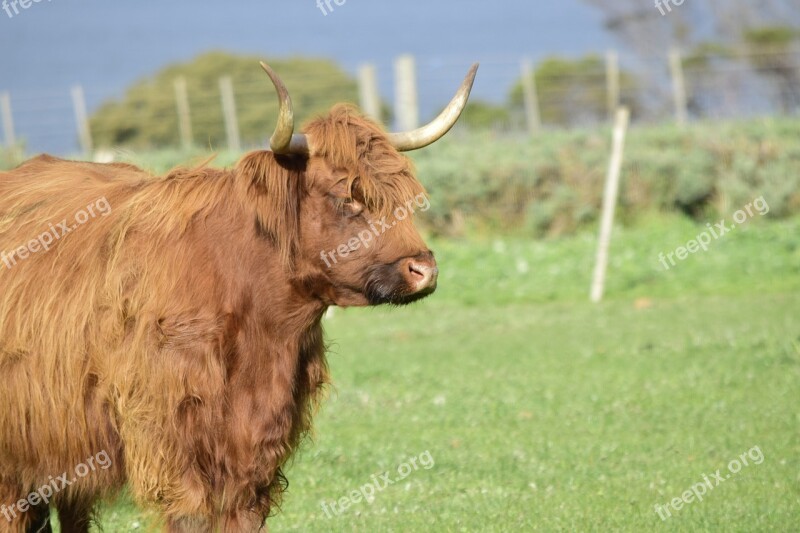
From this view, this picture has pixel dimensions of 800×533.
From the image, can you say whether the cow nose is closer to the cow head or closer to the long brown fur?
the cow head

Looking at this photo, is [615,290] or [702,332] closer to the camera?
[702,332]

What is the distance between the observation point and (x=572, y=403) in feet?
34.2

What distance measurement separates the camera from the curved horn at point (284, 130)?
15.8ft

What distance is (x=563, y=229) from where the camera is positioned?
73.6 feet

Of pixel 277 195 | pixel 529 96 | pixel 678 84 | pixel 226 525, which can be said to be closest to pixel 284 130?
pixel 277 195

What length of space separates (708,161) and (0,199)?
59.5ft

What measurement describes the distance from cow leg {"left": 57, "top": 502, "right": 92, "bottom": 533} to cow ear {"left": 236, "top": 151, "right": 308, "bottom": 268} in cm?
201

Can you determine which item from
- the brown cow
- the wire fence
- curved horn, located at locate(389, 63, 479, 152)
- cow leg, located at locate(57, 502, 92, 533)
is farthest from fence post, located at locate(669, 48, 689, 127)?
the brown cow

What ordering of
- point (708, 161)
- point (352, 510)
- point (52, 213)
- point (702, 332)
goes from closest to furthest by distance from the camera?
point (52, 213), point (352, 510), point (702, 332), point (708, 161)

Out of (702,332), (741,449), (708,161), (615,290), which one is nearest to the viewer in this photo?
(741,449)

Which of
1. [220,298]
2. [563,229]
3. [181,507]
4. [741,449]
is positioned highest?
[220,298]

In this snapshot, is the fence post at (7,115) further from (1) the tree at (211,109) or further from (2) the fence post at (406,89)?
(2) the fence post at (406,89)

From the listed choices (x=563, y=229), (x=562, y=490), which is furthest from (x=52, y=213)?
(x=563, y=229)

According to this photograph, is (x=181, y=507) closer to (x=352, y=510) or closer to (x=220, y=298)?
(x=220, y=298)
